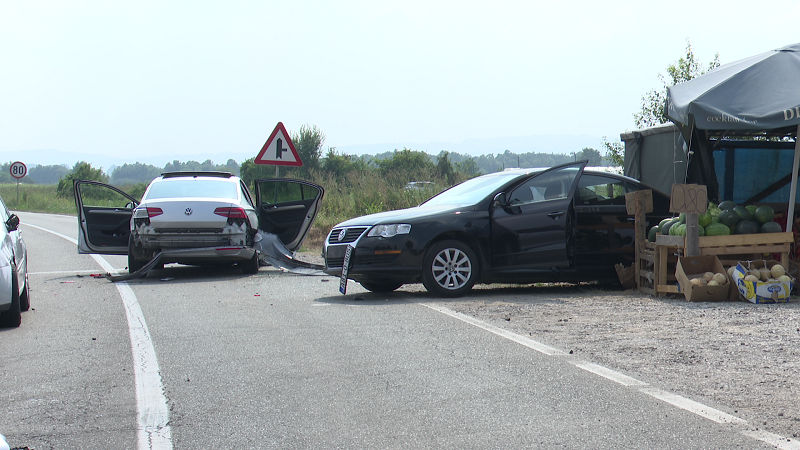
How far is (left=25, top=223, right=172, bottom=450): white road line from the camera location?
4.34 metres

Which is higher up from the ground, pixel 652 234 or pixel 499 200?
pixel 499 200

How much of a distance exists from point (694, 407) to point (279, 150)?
13.0 m

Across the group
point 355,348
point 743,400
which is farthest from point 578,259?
point 743,400

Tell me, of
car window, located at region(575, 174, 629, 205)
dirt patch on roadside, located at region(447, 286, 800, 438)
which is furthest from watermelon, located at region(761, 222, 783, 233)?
car window, located at region(575, 174, 629, 205)

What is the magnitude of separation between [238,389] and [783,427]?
127 inches

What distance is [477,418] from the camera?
4.64 metres

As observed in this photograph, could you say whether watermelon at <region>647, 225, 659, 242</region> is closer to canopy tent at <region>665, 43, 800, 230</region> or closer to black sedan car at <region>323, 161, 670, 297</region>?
black sedan car at <region>323, 161, 670, 297</region>

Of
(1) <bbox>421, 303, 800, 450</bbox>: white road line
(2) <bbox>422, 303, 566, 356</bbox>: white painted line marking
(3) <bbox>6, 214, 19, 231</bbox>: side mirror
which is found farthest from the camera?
(3) <bbox>6, 214, 19, 231</bbox>: side mirror

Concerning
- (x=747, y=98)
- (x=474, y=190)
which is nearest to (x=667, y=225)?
(x=747, y=98)

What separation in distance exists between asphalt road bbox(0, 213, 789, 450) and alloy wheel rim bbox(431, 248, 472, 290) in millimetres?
646

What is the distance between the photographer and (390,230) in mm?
9727

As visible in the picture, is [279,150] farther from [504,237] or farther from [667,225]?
[667,225]

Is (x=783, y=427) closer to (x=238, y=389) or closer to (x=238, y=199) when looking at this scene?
(x=238, y=389)

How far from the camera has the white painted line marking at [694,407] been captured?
14.9 feet
